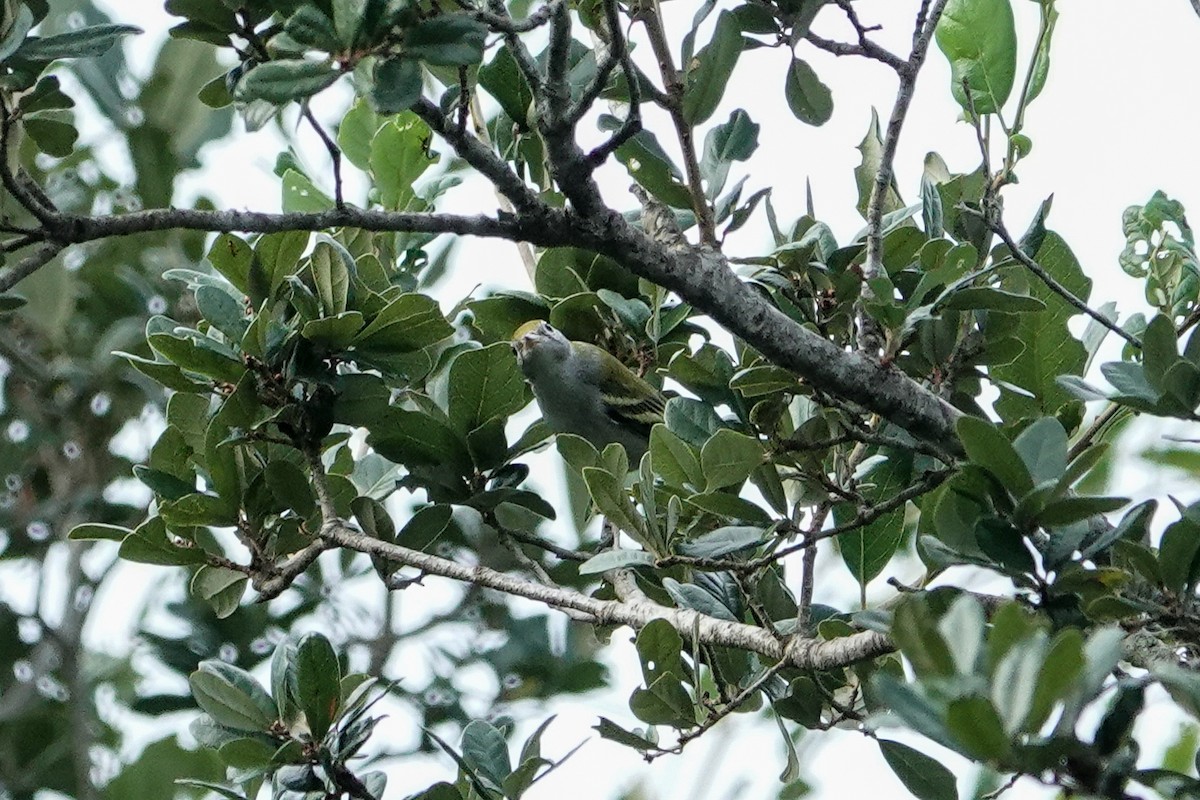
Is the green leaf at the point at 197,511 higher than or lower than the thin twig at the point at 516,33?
lower

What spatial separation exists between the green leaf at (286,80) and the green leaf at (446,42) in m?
0.10

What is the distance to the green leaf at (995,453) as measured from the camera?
1.45m

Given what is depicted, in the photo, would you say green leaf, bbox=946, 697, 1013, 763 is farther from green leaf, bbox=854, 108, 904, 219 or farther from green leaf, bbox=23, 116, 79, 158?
green leaf, bbox=23, 116, 79, 158

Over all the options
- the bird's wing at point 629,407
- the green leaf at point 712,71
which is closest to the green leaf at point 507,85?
the green leaf at point 712,71

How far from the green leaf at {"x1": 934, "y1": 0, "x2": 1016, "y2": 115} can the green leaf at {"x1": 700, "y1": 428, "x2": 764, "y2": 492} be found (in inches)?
26.5

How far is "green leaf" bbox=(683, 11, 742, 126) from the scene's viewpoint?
2.13 meters

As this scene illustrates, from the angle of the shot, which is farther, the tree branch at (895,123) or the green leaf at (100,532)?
the green leaf at (100,532)

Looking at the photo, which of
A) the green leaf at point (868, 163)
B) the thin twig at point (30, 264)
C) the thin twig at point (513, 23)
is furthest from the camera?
the green leaf at point (868, 163)

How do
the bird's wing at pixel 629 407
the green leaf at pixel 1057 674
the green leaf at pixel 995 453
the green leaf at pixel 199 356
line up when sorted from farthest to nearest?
1. the bird's wing at pixel 629 407
2. the green leaf at pixel 199 356
3. the green leaf at pixel 995 453
4. the green leaf at pixel 1057 674

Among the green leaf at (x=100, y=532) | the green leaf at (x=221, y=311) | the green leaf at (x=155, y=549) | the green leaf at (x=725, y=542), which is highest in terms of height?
the green leaf at (x=221, y=311)

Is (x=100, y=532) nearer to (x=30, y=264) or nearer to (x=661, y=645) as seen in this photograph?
(x=30, y=264)

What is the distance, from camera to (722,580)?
2.12 meters

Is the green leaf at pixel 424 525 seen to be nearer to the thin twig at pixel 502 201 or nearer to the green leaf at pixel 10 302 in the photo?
the thin twig at pixel 502 201

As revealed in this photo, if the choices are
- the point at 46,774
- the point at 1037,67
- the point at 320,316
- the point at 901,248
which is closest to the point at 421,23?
the point at 320,316
